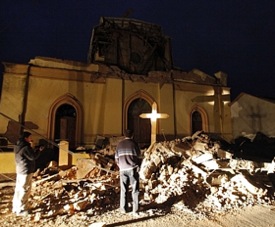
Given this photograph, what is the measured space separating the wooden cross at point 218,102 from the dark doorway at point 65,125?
8.78m

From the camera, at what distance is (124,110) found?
1238cm

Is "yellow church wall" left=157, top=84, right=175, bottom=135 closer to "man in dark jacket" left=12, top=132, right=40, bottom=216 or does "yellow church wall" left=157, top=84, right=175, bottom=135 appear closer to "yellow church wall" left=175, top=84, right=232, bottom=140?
"yellow church wall" left=175, top=84, right=232, bottom=140

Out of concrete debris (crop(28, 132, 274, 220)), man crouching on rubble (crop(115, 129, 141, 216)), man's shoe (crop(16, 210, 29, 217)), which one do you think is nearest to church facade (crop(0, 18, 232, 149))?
concrete debris (crop(28, 132, 274, 220))

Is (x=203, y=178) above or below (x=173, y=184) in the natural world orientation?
above

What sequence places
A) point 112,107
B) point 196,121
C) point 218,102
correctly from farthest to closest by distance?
point 218,102 < point 196,121 < point 112,107

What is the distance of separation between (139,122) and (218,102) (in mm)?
6457

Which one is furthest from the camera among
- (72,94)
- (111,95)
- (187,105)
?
(187,105)

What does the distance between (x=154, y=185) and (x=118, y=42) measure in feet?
44.1

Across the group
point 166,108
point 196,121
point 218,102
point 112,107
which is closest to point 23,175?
point 112,107

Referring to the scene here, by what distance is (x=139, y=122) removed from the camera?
1288cm

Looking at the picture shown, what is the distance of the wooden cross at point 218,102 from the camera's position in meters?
14.6

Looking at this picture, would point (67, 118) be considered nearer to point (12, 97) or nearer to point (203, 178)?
point (12, 97)

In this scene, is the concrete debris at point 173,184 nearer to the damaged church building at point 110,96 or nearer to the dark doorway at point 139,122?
the damaged church building at point 110,96

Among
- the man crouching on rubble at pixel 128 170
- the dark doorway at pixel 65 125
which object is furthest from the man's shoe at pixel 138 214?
the dark doorway at pixel 65 125
